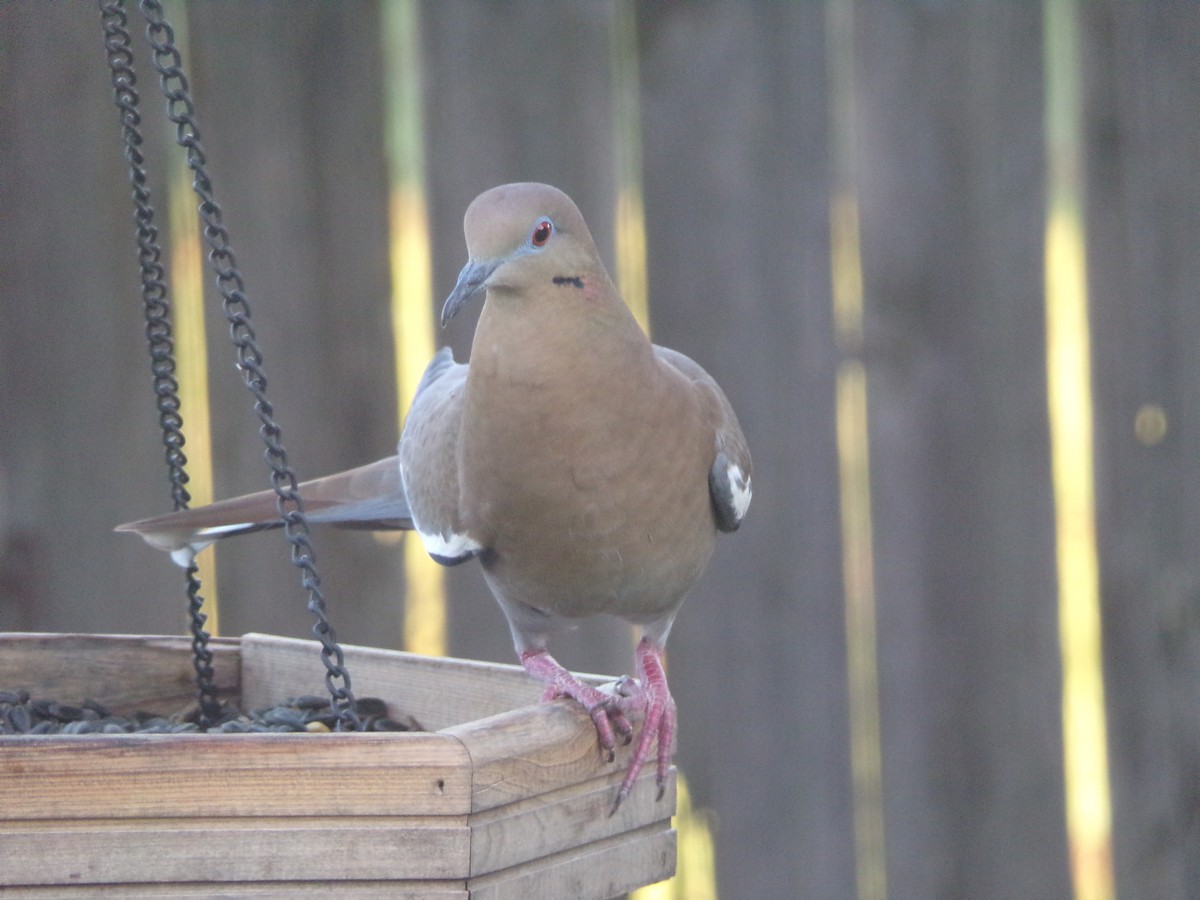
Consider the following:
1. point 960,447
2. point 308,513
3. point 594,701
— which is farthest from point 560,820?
point 960,447

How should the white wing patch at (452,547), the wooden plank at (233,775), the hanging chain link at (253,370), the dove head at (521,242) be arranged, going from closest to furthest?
1. the wooden plank at (233,775)
2. the hanging chain link at (253,370)
3. the dove head at (521,242)
4. the white wing patch at (452,547)

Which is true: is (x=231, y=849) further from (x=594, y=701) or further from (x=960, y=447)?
(x=960, y=447)

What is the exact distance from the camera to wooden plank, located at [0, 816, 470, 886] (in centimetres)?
147

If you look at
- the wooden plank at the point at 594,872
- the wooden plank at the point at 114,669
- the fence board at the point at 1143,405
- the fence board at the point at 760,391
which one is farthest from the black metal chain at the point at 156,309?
the fence board at the point at 1143,405

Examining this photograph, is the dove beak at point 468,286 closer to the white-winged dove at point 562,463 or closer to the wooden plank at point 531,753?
the white-winged dove at point 562,463

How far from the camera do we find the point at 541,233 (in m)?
1.96

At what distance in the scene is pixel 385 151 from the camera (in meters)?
2.74

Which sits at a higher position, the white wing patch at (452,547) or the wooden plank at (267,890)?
the white wing patch at (452,547)

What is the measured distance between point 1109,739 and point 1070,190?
1092 millimetres

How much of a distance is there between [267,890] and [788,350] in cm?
164

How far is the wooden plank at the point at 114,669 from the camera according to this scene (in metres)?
2.24

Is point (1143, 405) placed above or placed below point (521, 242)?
below

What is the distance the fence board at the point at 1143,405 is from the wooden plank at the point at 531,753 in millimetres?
1497

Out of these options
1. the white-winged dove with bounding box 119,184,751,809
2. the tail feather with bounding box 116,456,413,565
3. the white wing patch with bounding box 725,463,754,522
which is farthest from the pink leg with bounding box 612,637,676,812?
the tail feather with bounding box 116,456,413,565
